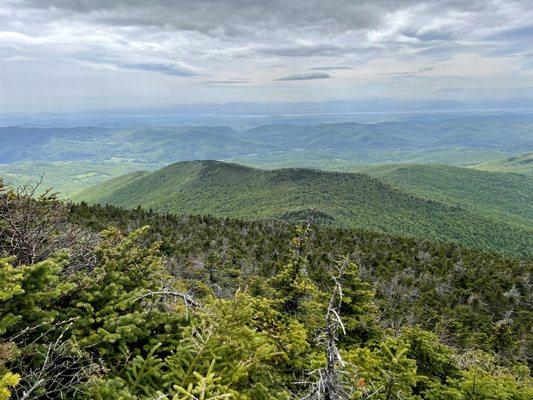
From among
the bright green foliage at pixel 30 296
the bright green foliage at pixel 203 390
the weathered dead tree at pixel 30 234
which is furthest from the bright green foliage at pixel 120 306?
the bright green foliage at pixel 203 390

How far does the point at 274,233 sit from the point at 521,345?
52.2 metres

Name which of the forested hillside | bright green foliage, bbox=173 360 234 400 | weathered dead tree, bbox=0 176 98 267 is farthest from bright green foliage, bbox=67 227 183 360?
bright green foliage, bbox=173 360 234 400

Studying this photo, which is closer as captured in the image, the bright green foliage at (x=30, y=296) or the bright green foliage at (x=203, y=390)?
the bright green foliage at (x=203, y=390)

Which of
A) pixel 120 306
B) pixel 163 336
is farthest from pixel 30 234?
pixel 163 336

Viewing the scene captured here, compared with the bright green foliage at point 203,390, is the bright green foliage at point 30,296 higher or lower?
higher

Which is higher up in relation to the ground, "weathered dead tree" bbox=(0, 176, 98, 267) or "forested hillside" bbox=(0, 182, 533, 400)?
"weathered dead tree" bbox=(0, 176, 98, 267)

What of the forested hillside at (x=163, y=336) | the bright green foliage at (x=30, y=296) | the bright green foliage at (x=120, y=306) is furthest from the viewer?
the bright green foliage at (x=120, y=306)

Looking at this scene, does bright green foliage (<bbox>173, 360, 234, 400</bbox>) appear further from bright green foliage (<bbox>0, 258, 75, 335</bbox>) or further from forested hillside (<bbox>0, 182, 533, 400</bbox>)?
bright green foliage (<bbox>0, 258, 75, 335</bbox>)

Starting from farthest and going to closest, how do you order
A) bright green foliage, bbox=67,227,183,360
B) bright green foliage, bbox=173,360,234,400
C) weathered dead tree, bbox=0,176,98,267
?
weathered dead tree, bbox=0,176,98,267
bright green foliage, bbox=67,227,183,360
bright green foliage, bbox=173,360,234,400

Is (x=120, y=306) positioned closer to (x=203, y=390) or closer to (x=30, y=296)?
(x=30, y=296)

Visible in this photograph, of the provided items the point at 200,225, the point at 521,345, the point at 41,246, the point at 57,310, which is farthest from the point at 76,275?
the point at 200,225

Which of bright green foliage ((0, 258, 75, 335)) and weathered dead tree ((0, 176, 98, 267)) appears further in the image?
weathered dead tree ((0, 176, 98, 267))

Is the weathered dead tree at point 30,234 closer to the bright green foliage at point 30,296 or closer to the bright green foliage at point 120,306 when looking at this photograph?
the bright green foliage at point 120,306

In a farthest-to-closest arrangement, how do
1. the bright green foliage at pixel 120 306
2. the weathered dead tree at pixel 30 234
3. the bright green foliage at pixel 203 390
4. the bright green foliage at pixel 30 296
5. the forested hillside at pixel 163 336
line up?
the weathered dead tree at pixel 30 234 < the bright green foliage at pixel 120 306 < the bright green foliage at pixel 30 296 < the forested hillside at pixel 163 336 < the bright green foliage at pixel 203 390
